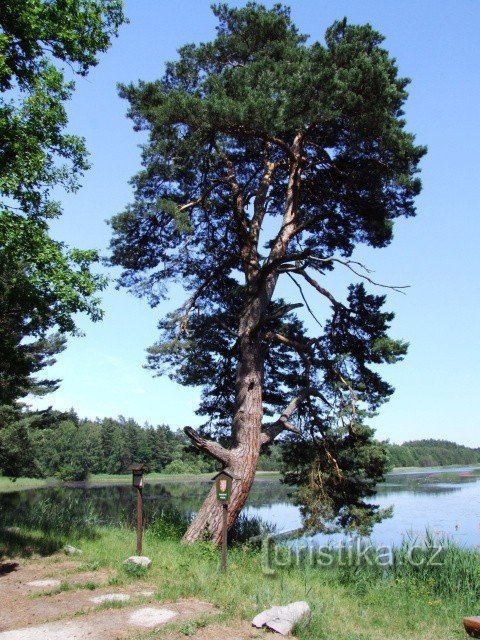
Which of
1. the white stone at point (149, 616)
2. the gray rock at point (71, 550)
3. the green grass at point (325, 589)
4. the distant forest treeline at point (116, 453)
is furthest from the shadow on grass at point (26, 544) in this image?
the distant forest treeline at point (116, 453)

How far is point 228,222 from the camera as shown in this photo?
13.4m

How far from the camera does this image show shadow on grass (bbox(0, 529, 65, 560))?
8.68m

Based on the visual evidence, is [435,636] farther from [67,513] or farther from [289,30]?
[289,30]

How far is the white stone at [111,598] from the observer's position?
5.94m

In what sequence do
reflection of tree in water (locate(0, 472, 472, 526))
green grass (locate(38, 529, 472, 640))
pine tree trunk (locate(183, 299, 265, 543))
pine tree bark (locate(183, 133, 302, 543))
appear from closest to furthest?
green grass (locate(38, 529, 472, 640)) → pine tree trunk (locate(183, 299, 265, 543)) → pine tree bark (locate(183, 133, 302, 543)) → reflection of tree in water (locate(0, 472, 472, 526))

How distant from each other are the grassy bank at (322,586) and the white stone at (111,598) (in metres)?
0.39

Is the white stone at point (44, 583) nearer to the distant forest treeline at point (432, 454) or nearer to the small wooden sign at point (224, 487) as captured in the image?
the small wooden sign at point (224, 487)

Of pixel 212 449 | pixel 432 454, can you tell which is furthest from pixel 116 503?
pixel 432 454

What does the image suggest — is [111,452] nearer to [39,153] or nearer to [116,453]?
[116,453]

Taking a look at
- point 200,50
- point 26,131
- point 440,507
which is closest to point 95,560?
point 26,131

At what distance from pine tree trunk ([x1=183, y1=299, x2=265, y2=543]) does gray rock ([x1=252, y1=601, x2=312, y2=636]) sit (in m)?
4.37

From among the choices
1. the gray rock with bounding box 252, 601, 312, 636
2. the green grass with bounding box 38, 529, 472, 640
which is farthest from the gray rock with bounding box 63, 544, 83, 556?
the gray rock with bounding box 252, 601, 312, 636

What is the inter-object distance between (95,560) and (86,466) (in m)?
74.4

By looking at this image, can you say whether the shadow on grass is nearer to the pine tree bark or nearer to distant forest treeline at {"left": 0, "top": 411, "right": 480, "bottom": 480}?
the pine tree bark
